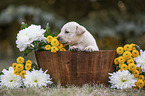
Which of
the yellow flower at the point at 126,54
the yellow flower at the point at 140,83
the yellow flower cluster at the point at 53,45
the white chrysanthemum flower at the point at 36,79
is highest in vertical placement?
the yellow flower cluster at the point at 53,45

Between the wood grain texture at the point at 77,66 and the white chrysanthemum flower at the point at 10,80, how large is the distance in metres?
0.31

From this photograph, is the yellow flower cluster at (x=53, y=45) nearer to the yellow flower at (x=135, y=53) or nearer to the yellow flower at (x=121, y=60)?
the yellow flower at (x=121, y=60)

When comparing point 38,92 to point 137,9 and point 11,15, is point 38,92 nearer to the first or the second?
point 11,15

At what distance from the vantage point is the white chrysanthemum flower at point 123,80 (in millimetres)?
1919

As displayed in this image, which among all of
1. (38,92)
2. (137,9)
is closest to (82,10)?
(137,9)

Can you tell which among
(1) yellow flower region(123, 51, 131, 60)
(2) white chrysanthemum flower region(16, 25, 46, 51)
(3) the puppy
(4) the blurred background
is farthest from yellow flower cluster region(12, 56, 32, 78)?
(4) the blurred background

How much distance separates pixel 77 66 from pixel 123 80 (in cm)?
51

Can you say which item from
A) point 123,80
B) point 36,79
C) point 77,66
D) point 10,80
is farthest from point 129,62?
point 10,80

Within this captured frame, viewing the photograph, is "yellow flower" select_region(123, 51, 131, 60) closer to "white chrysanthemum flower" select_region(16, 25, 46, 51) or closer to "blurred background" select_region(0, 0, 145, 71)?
"white chrysanthemum flower" select_region(16, 25, 46, 51)

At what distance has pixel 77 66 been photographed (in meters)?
1.95

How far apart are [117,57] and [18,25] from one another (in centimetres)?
799

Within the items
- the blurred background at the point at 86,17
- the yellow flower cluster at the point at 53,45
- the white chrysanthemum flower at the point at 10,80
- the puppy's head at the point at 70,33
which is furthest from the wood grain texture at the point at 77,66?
the blurred background at the point at 86,17

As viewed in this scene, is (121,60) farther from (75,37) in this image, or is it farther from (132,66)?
(75,37)

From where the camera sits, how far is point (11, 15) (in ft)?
25.0
